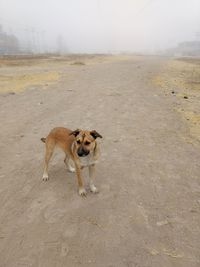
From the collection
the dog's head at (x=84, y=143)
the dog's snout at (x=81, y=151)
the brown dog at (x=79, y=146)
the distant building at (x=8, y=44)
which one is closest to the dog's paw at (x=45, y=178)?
the brown dog at (x=79, y=146)

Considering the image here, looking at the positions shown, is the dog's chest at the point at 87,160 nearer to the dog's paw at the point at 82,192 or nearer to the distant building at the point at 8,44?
the dog's paw at the point at 82,192

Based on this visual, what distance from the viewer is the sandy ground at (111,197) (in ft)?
15.6

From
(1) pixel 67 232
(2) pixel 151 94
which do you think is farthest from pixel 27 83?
(1) pixel 67 232

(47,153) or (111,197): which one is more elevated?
(47,153)

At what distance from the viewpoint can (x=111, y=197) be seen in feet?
20.3

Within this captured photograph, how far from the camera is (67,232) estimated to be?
5191 mm

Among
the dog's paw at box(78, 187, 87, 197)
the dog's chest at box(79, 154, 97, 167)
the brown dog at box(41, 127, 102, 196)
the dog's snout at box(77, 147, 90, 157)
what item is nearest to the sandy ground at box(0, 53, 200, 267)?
the dog's paw at box(78, 187, 87, 197)

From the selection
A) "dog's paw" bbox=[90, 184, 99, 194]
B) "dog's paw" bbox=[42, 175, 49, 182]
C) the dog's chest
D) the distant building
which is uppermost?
the dog's chest

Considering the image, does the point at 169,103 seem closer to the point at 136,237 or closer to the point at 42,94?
the point at 42,94

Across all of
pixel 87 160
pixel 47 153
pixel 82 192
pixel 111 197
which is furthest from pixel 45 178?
pixel 111 197

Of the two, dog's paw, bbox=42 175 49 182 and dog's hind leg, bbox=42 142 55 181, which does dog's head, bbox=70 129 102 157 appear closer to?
dog's hind leg, bbox=42 142 55 181

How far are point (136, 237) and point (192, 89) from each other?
14684 mm

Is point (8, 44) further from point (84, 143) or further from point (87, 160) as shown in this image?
point (84, 143)

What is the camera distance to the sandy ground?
187 inches
